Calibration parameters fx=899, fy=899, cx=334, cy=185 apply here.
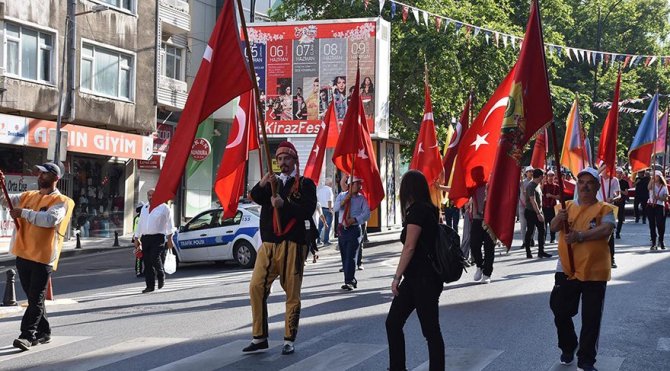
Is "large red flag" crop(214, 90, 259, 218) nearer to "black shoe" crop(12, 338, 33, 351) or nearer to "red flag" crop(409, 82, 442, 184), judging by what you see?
"black shoe" crop(12, 338, 33, 351)

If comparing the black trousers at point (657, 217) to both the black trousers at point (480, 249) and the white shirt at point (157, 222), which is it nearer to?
the black trousers at point (480, 249)

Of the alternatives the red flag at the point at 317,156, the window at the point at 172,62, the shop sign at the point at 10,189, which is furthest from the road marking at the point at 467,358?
the window at the point at 172,62

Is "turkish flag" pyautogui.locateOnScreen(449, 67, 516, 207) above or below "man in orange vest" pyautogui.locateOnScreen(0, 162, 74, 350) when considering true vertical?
above

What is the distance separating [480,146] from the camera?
10.8 m

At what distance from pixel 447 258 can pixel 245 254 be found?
11.8 metres

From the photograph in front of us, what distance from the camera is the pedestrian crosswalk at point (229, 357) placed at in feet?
25.2

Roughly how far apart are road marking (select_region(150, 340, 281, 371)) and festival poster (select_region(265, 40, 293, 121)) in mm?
21913

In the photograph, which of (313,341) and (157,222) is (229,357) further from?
(157,222)

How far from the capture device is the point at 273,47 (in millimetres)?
30453

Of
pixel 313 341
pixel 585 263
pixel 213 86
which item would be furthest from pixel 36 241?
pixel 585 263

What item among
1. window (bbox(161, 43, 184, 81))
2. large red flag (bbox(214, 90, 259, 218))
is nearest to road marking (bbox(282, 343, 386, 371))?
large red flag (bbox(214, 90, 259, 218))

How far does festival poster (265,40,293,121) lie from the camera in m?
30.2

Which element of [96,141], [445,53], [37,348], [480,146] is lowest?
[37,348]

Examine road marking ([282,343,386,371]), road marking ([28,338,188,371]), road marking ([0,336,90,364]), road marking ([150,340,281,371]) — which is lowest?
road marking ([0,336,90,364])
